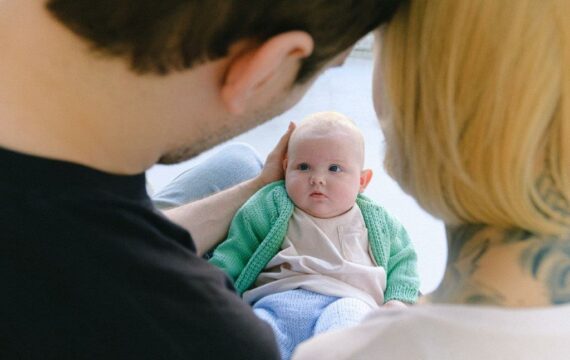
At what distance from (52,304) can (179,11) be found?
0.89 ft

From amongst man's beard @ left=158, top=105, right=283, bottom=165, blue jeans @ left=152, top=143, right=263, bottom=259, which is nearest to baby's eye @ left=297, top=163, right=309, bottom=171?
blue jeans @ left=152, top=143, right=263, bottom=259

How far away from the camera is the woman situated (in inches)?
23.7

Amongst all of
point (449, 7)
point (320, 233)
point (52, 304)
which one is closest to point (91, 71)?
point (52, 304)

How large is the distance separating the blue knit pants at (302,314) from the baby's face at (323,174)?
0.20 metres

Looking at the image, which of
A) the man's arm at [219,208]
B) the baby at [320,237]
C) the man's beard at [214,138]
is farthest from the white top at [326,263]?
the man's beard at [214,138]

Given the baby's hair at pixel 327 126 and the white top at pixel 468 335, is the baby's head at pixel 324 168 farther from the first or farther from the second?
the white top at pixel 468 335

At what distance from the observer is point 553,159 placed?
629 millimetres

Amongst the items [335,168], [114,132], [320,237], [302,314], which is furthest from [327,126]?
[114,132]

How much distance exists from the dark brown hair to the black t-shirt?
0.37 feet

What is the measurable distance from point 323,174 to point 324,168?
16mm

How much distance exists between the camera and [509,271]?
638mm

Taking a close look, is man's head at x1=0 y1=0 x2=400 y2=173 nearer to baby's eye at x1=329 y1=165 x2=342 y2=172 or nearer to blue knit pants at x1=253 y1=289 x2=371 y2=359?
blue knit pants at x1=253 y1=289 x2=371 y2=359

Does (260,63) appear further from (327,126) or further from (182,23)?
(327,126)

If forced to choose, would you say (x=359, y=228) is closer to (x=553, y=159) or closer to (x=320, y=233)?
(x=320, y=233)
